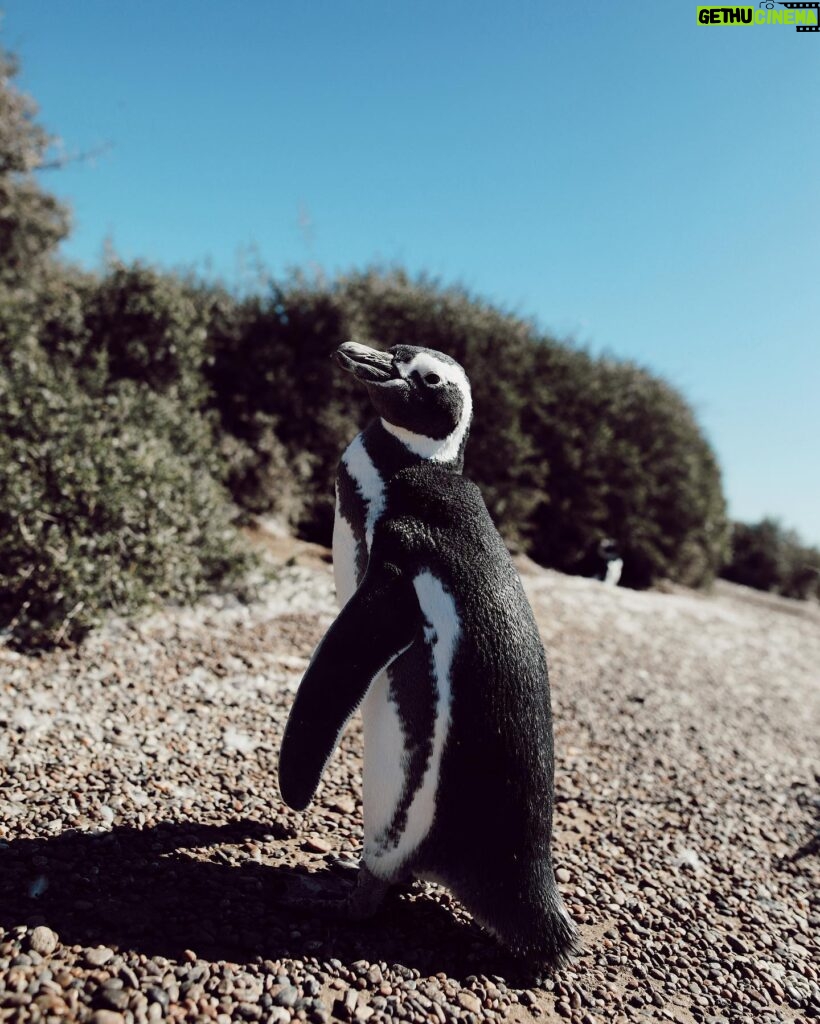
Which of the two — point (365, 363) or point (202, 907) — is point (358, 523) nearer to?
point (365, 363)

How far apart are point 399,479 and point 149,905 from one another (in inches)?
57.1

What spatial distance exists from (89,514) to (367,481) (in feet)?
10.5

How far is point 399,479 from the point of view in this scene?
7.24 ft

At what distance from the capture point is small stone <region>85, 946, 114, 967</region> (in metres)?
1.74

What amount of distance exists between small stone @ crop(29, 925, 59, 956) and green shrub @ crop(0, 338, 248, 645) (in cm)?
256

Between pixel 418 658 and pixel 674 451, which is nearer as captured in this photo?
pixel 418 658

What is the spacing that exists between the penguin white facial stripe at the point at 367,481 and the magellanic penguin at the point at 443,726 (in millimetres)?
34

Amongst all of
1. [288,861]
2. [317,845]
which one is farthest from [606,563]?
[288,861]

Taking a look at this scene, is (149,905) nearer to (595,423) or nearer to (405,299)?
(405,299)

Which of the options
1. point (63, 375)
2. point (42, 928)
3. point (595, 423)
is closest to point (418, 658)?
point (42, 928)

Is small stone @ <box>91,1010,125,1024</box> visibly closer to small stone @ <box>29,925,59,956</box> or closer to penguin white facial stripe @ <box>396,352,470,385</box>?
small stone @ <box>29,925,59,956</box>

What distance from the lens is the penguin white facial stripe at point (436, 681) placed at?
1979 millimetres

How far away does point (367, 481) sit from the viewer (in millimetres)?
2246

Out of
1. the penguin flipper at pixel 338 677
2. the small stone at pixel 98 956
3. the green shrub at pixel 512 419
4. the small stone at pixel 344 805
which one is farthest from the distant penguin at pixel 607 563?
the small stone at pixel 98 956
